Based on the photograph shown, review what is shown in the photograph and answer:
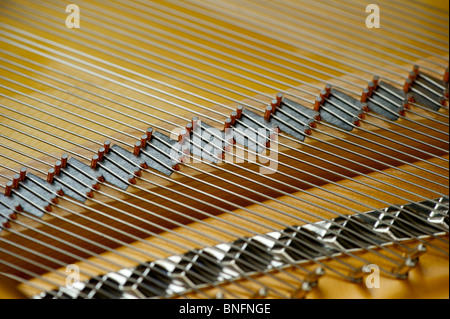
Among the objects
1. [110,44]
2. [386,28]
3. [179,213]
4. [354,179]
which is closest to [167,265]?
[179,213]

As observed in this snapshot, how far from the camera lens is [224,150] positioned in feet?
8.38

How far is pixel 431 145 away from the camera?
8.48 feet

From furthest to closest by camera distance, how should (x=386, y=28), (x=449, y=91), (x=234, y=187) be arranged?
(x=386, y=28) < (x=449, y=91) < (x=234, y=187)

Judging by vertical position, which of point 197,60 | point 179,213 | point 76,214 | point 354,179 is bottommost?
point 76,214

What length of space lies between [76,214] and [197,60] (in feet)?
3.52

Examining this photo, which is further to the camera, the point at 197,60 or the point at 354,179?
the point at 197,60

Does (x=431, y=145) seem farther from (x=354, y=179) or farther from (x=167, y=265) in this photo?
(x=167, y=265)

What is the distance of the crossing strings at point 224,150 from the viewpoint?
226 cm

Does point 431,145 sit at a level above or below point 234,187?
above

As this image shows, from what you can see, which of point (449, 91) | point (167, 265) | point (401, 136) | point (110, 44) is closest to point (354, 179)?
point (401, 136)

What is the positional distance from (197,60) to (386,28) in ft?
3.58

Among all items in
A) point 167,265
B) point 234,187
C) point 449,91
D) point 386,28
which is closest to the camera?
point 167,265

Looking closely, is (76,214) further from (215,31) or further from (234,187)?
(215,31)

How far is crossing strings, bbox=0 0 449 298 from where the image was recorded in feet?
7.42
